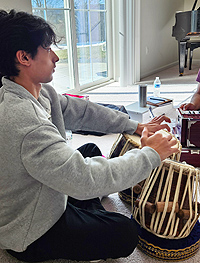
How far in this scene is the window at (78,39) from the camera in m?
3.64

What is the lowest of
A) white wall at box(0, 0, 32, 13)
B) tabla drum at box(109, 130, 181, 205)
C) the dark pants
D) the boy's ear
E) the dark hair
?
the dark pants

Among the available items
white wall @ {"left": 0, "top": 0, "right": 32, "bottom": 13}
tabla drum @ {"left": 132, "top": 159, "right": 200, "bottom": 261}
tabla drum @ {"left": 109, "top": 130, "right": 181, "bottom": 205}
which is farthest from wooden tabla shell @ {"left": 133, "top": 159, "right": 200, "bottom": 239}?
white wall @ {"left": 0, "top": 0, "right": 32, "bottom": 13}

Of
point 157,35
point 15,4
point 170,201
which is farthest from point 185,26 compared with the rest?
point 170,201

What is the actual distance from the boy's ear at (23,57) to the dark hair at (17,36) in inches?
0.4

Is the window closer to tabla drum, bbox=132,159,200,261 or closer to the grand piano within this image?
the grand piano

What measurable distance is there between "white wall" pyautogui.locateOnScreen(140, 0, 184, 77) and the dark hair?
13.9 ft

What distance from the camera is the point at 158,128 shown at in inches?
53.1

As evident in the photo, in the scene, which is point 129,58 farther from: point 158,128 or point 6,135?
point 6,135

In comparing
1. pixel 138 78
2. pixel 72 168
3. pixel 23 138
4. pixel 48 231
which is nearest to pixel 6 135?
pixel 23 138

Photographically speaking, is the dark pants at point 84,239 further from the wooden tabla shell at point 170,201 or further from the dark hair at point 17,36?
the dark hair at point 17,36

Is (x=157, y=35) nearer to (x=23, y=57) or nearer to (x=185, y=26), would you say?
(x=185, y=26)

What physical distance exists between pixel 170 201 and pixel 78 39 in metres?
3.32

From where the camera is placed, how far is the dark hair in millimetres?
939

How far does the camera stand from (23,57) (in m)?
0.96
